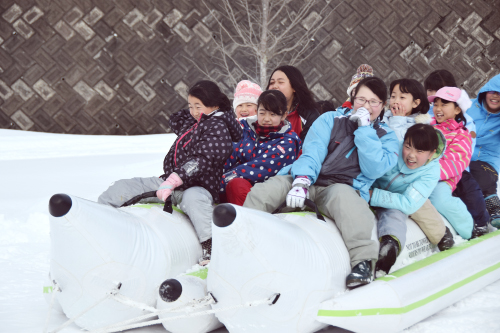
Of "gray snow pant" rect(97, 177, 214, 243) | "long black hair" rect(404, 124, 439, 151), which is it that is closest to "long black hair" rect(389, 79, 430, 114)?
"long black hair" rect(404, 124, 439, 151)

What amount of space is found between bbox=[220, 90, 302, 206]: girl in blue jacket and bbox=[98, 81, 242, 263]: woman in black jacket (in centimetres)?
9

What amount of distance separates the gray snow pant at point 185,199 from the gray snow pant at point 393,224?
81 cm

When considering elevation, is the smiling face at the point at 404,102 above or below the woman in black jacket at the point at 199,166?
above

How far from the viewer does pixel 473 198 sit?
2.98 m

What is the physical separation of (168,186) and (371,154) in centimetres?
95

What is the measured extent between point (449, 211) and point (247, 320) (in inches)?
60.6

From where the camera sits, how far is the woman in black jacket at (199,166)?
227 cm

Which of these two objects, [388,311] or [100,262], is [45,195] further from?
[388,311]

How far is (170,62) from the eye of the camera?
7.35m

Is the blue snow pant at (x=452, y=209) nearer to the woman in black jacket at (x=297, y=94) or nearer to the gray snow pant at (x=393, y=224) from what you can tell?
the gray snow pant at (x=393, y=224)

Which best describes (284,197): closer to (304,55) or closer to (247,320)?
(247,320)

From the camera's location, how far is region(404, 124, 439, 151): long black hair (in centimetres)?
242

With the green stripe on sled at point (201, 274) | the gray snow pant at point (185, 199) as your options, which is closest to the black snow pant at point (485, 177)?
the gray snow pant at point (185, 199)

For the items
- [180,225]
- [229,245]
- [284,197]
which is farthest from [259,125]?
[229,245]
